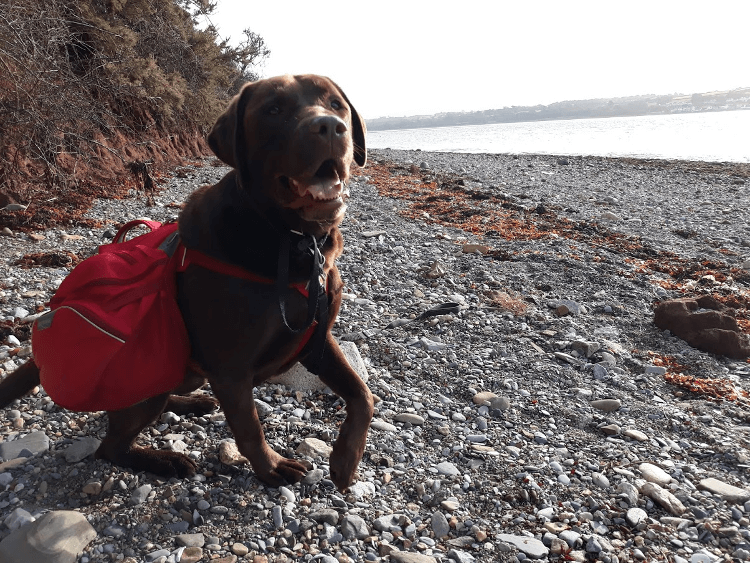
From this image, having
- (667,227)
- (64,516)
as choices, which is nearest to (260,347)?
(64,516)

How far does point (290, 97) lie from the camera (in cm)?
266

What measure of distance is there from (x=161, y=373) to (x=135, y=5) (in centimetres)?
1367

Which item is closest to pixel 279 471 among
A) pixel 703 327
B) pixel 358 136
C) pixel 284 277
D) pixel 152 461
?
pixel 152 461

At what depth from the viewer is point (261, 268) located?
95.6 inches

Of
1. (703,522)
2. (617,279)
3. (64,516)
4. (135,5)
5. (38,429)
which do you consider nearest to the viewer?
(64,516)

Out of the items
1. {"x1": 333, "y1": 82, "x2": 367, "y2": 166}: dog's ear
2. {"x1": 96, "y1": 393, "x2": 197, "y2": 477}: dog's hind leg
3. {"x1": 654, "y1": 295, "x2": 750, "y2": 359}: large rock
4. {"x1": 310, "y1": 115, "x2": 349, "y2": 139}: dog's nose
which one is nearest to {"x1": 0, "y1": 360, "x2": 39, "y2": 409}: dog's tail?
{"x1": 96, "y1": 393, "x2": 197, "y2": 477}: dog's hind leg

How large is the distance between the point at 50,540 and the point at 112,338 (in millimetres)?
826

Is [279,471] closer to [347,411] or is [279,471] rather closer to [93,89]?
[347,411]

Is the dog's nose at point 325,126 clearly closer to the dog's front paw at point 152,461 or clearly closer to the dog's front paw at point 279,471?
the dog's front paw at point 279,471

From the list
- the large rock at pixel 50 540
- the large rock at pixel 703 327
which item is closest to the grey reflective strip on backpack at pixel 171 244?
the large rock at pixel 50 540

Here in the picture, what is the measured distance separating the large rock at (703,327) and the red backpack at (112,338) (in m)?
4.51

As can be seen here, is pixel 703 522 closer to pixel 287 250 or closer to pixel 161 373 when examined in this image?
pixel 287 250

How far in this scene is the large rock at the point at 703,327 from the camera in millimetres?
4777

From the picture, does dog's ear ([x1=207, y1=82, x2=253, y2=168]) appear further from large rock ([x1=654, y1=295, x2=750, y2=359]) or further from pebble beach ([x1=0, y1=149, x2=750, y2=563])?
large rock ([x1=654, y1=295, x2=750, y2=359])
